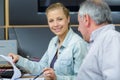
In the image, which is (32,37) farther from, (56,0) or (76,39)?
(76,39)

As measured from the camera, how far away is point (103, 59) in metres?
1.53

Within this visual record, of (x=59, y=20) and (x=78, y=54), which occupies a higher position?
(x=59, y=20)

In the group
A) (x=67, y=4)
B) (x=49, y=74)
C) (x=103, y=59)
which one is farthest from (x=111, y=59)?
(x=67, y=4)

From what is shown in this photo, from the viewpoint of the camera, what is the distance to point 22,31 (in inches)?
121

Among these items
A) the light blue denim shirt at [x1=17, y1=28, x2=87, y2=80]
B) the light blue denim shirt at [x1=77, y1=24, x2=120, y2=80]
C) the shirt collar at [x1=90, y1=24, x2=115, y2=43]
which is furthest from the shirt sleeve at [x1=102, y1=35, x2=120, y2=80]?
the light blue denim shirt at [x1=17, y1=28, x2=87, y2=80]

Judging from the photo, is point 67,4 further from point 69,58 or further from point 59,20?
point 69,58

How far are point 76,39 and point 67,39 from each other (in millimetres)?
72

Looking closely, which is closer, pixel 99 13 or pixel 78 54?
pixel 99 13

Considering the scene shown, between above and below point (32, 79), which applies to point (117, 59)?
above

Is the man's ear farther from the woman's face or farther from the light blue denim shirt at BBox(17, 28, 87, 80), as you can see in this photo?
the woman's face

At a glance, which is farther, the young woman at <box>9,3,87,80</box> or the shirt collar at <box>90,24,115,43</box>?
the young woman at <box>9,3,87,80</box>

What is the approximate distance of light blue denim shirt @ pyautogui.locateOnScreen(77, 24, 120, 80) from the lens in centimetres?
150

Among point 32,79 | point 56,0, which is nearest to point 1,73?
point 32,79

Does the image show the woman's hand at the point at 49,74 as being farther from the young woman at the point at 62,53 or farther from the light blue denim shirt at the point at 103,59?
the light blue denim shirt at the point at 103,59
